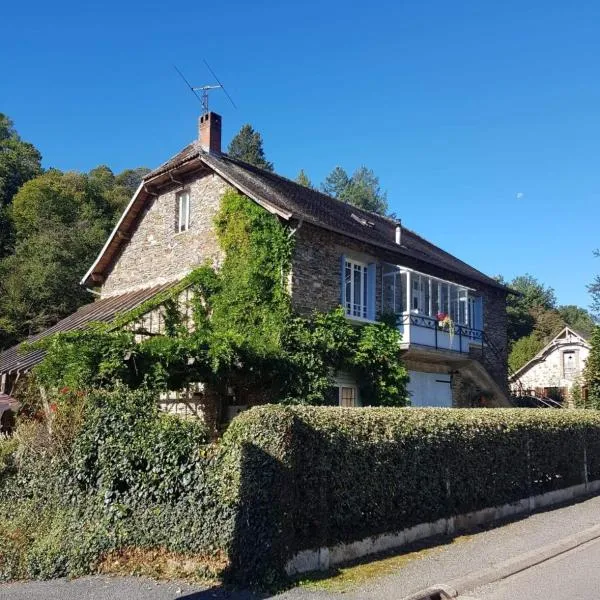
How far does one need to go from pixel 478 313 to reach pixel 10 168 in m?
38.6

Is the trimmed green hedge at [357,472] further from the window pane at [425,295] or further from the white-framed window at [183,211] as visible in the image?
A: the white-framed window at [183,211]

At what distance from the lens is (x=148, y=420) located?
8.75m

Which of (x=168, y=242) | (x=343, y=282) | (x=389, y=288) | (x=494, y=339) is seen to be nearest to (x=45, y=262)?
(x=168, y=242)

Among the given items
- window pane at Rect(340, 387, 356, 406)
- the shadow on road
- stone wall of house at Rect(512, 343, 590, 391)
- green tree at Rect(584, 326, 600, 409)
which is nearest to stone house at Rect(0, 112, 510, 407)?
window pane at Rect(340, 387, 356, 406)

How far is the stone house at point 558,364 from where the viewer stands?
39.5 metres

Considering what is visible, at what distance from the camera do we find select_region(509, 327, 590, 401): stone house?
39531 mm

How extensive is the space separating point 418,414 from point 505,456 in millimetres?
2877

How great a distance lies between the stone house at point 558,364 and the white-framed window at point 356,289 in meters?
22.2

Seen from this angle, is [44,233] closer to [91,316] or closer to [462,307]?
[91,316]

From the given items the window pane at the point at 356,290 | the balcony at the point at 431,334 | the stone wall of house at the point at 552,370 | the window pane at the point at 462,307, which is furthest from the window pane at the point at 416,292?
the stone wall of house at the point at 552,370

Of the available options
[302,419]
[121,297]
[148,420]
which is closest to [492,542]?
[302,419]

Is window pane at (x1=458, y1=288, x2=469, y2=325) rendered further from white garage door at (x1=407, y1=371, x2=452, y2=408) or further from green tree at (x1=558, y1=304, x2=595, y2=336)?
green tree at (x1=558, y1=304, x2=595, y2=336)

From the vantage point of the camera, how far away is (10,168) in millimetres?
48406

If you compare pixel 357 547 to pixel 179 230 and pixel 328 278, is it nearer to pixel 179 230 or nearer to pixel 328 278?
pixel 328 278
